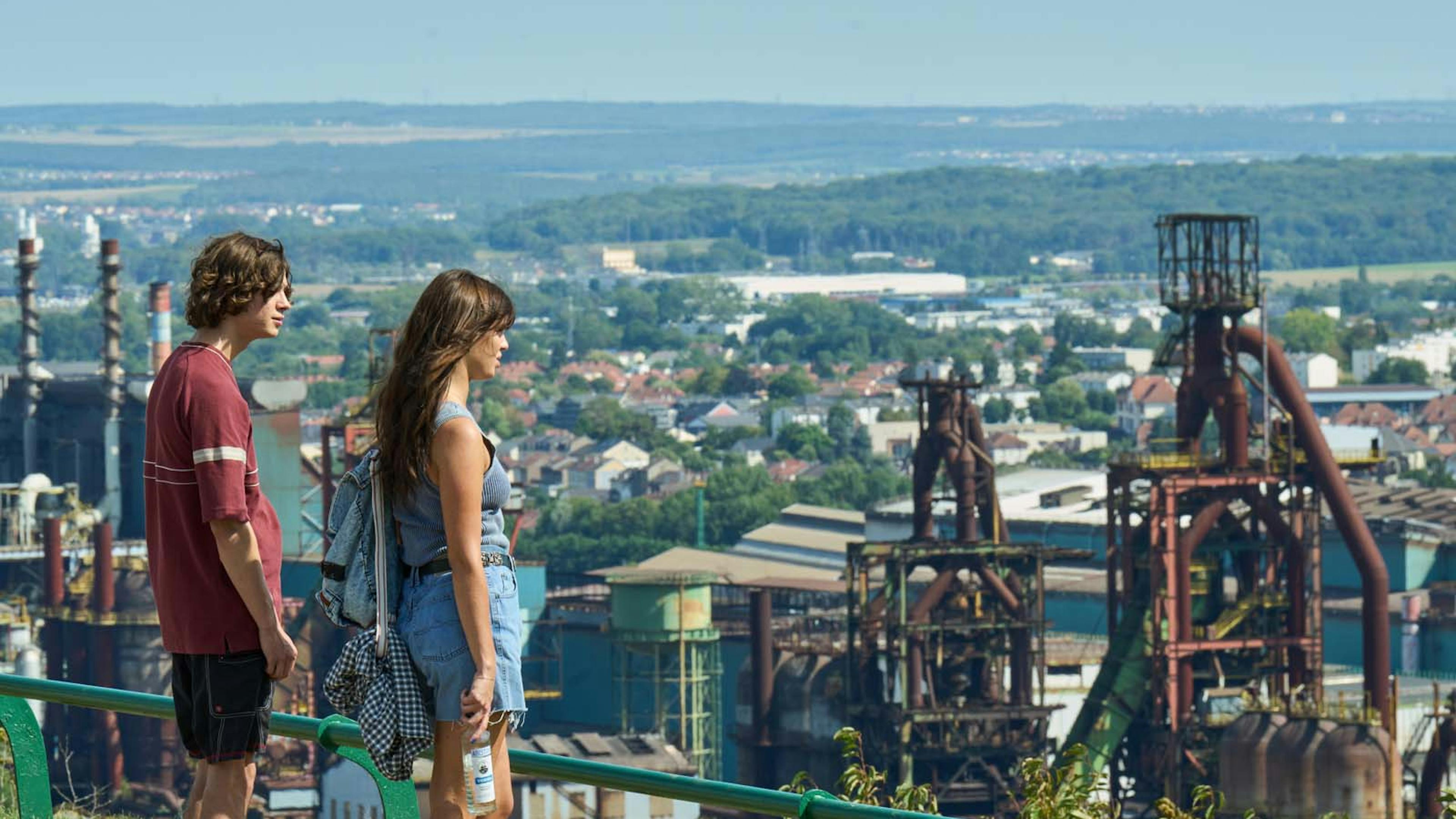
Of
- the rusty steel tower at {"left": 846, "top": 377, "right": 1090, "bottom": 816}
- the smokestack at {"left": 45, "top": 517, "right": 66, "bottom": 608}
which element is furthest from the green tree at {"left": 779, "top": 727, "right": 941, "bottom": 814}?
the smokestack at {"left": 45, "top": 517, "right": 66, "bottom": 608}

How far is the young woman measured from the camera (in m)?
6.25

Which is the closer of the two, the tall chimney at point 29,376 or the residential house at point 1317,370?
the tall chimney at point 29,376

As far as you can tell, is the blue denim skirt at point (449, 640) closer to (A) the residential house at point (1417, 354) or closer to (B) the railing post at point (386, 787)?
(B) the railing post at point (386, 787)

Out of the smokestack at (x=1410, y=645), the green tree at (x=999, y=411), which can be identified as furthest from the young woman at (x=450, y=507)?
the green tree at (x=999, y=411)

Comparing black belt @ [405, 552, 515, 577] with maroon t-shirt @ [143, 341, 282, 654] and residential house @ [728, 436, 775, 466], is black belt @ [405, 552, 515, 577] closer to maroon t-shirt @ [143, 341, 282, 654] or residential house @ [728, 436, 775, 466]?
maroon t-shirt @ [143, 341, 282, 654]

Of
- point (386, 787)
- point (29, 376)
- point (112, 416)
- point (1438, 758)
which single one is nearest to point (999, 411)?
point (29, 376)

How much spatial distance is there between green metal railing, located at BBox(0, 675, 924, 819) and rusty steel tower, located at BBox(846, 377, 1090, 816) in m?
33.6

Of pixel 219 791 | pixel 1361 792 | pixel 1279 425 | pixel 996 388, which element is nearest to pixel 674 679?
pixel 1279 425

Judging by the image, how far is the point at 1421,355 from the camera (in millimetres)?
162250

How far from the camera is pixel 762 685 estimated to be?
44.1m

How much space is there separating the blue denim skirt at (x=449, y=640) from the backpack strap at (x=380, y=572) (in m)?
0.04

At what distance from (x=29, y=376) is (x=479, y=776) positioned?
171 ft

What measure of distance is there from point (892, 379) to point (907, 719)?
12288 centimetres

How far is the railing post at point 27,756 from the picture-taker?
769cm
